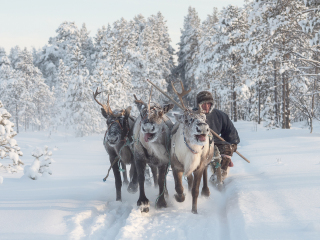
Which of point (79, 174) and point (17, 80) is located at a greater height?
point (17, 80)

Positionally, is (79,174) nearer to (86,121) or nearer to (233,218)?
(233,218)

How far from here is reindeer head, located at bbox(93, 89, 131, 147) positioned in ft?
17.5

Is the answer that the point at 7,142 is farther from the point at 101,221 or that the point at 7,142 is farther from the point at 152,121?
the point at 152,121

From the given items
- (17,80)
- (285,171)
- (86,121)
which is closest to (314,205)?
Answer: (285,171)

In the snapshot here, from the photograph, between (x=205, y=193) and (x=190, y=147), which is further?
(x=205, y=193)

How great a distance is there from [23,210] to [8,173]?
5044 millimetres

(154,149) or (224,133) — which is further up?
(224,133)

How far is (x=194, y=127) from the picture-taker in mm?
4020

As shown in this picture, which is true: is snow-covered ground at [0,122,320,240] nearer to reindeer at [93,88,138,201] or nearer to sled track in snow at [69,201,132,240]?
sled track in snow at [69,201,132,240]

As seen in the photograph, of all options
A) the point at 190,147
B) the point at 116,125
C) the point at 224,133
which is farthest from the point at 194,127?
the point at 224,133

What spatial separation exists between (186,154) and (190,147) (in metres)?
0.24

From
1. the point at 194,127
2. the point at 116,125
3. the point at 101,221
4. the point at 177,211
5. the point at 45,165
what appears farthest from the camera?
the point at 45,165

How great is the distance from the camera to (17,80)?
130 feet

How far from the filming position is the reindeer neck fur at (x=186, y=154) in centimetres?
461
